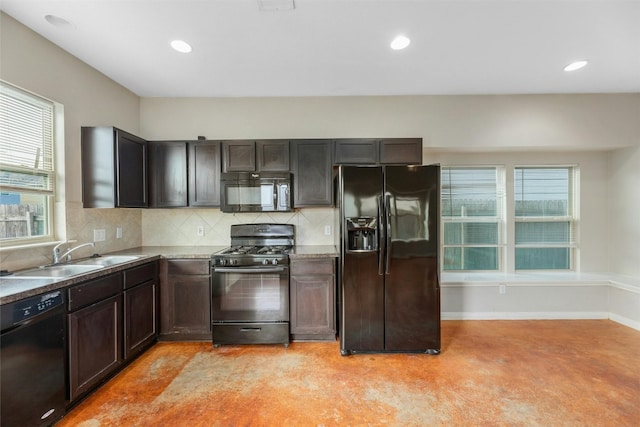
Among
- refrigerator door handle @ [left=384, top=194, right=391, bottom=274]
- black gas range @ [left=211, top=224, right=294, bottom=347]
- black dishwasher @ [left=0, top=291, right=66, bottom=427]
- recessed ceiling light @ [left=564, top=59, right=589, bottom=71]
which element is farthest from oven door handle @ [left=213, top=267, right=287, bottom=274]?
recessed ceiling light @ [left=564, top=59, right=589, bottom=71]

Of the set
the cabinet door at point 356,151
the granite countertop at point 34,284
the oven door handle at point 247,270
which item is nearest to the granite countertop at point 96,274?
the granite countertop at point 34,284

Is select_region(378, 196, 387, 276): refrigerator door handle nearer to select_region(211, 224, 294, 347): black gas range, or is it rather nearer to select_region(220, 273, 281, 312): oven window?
select_region(211, 224, 294, 347): black gas range

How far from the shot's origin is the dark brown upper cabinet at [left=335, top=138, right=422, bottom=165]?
322 centimetres

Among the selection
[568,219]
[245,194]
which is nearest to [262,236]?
[245,194]

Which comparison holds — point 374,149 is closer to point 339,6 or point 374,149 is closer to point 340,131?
point 340,131

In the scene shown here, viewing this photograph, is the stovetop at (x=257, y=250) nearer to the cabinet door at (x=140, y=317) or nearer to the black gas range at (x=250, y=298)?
the black gas range at (x=250, y=298)

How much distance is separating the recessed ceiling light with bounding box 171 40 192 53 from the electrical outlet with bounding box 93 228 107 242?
1.97 meters

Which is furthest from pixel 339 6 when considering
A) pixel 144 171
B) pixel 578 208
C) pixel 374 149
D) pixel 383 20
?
pixel 578 208

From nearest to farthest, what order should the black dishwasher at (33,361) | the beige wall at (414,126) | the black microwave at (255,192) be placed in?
1. the black dishwasher at (33,361)
2. the black microwave at (255,192)
3. the beige wall at (414,126)

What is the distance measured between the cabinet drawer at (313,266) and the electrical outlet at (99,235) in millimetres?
2009

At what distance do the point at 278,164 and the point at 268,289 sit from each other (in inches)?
55.8

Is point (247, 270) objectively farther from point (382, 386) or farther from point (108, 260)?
Answer: point (382, 386)

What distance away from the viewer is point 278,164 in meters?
3.24

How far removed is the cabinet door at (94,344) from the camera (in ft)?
6.35
